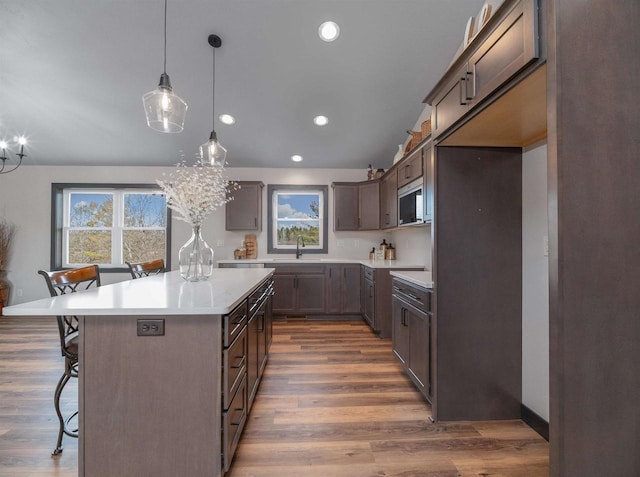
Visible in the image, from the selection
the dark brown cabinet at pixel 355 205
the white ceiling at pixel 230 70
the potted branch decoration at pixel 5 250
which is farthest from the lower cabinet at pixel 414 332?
the potted branch decoration at pixel 5 250

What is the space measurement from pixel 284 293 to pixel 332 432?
104 inches

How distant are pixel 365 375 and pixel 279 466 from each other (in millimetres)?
1231

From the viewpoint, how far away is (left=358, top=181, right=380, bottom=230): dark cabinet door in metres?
4.62

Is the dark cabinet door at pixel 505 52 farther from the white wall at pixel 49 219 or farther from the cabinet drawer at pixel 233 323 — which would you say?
the white wall at pixel 49 219

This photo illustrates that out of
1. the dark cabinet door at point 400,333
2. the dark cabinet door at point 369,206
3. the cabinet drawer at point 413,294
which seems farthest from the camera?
the dark cabinet door at point 369,206

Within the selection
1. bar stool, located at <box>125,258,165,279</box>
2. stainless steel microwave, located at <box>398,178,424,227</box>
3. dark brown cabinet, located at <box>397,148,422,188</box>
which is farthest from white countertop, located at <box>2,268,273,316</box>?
dark brown cabinet, located at <box>397,148,422,188</box>

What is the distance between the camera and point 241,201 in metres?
4.73

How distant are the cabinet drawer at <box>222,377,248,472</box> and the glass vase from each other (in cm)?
86

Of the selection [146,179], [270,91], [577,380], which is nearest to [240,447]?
[577,380]

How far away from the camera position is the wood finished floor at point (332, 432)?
1600 mm

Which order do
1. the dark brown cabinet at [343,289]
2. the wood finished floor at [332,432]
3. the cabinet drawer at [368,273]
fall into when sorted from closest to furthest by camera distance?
the wood finished floor at [332,432] < the cabinet drawer at [368,273] < the dark brown cabinet at [343,289]

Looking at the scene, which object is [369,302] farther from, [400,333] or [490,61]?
[490,61]

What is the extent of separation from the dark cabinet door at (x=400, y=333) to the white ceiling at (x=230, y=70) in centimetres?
239

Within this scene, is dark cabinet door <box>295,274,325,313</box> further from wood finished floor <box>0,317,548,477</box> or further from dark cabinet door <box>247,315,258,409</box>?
dark cabinet door <box>247,315,258,409</box>
